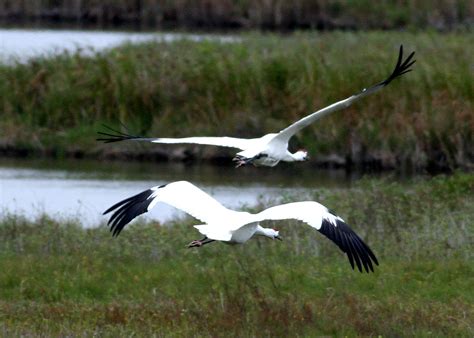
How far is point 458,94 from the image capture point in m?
21.0

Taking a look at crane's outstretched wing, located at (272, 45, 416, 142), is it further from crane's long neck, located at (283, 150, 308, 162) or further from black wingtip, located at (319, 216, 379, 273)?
black wingtip, located at (319, 216, 379, 273)

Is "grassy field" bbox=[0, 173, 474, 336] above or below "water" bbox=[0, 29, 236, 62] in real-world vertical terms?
below

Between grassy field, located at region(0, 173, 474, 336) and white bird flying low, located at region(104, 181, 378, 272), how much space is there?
1.34 ft

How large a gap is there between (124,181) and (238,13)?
53.4 ft

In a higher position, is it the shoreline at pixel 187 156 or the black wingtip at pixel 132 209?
the shoreline at pixel 187 156

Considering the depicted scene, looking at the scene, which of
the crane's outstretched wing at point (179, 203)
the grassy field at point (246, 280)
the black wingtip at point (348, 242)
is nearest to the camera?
the black wingtip at point (348, 242)

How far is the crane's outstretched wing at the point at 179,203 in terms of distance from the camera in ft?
30.7

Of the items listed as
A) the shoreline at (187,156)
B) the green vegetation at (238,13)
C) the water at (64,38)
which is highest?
the green vegetation at (238,13)

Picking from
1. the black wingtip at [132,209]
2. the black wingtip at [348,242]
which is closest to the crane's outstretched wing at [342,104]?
the black wingtip at [348,242]

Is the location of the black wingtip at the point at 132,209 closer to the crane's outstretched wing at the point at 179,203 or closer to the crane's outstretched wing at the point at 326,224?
the crane's outstretched wing at the point at 179,203

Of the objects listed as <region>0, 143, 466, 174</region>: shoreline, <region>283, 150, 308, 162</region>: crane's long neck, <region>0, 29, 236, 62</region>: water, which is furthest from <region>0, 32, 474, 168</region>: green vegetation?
<region>283, 150, 308, 162</region>: crane's long neck

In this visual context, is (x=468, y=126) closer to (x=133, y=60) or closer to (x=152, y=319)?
(x=133, y=60)

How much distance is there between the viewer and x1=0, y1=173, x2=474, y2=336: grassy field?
9.13 m

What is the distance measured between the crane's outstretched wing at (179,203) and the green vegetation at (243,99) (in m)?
10.8
